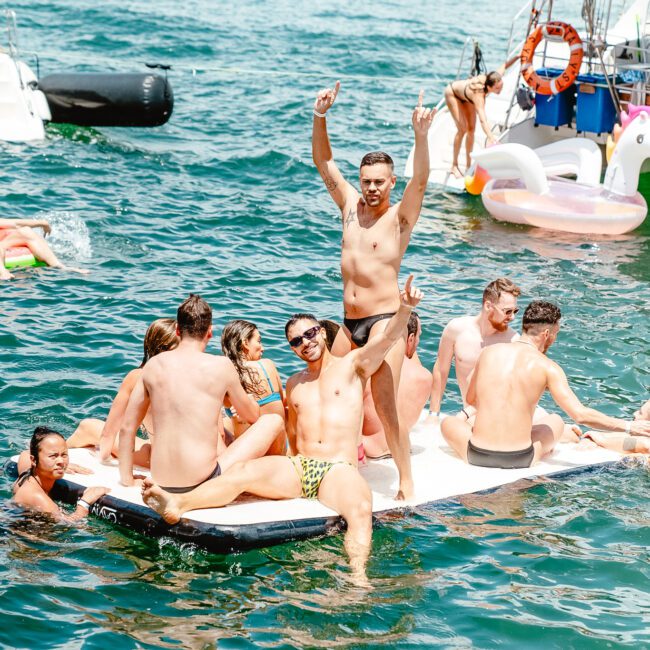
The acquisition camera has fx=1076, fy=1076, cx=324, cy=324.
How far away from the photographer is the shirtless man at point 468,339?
7.73 meters

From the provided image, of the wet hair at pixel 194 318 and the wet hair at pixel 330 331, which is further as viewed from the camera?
the wet hair at pixel 330 331

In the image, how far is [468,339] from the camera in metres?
8.04

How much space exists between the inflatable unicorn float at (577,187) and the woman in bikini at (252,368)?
25.1 ft

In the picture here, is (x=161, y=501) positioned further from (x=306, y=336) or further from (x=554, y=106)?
(x=554, y=106)

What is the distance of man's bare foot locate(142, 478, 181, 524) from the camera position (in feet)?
19.3

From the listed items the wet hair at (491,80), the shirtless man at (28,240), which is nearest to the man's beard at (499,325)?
the shirtless man at (28,240)

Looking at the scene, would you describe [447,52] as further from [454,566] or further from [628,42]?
[454,566]

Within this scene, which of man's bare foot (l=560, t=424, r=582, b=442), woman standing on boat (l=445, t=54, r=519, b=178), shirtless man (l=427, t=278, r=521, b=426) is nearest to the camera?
shirtless man (l=427, t=278, r=521, b=426)

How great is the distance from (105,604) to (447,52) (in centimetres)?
2221

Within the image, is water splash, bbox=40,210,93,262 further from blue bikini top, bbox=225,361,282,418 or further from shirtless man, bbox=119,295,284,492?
shirtless man, bbox=119,295,284,492

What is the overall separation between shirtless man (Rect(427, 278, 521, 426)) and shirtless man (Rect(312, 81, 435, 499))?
1229 mm

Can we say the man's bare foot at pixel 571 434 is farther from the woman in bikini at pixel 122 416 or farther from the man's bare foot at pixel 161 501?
the man's bare foot at pixel 161 501

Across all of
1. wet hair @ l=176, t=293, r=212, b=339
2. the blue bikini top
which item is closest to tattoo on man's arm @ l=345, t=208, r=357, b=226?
the blue bikini top

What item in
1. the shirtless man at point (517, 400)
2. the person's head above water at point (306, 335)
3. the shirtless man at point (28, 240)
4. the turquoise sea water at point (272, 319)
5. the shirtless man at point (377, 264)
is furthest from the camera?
the shirtless man at point (28, 240)
